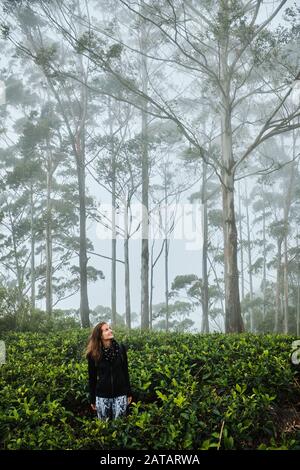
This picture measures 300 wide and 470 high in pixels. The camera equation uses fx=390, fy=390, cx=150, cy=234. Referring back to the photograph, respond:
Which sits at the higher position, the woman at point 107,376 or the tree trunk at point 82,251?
the tree trunk at point 82,251

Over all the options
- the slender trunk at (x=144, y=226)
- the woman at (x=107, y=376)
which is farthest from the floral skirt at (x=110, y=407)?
the slender trunk at (x=144, y=226)

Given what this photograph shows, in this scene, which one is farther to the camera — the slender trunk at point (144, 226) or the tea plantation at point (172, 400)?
the slender trunk at point (144, 226)

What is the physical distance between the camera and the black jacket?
4.19 metres

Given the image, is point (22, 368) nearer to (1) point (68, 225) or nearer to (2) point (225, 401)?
(2) point (225, 401)

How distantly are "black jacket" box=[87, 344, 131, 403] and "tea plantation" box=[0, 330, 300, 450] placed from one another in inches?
9.7

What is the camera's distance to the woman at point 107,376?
4.18m

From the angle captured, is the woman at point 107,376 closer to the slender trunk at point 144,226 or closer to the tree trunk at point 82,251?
the tree trunk at point 82,251

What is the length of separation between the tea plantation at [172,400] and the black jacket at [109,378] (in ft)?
0.81

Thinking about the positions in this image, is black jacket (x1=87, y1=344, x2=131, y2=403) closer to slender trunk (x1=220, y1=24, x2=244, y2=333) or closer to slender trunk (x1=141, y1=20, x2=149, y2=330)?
slender trunk (x1=220, y1=24, x2=244, y2=333)

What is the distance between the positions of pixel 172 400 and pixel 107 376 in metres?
0.81

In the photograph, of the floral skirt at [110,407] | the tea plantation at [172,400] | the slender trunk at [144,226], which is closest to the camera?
the tea plantation at [172,400]

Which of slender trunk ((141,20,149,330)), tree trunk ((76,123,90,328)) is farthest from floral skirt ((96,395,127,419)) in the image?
slender trunk ((141,20,149,330))

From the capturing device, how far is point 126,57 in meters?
18.0
